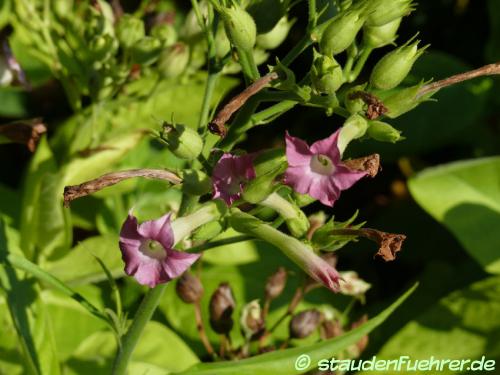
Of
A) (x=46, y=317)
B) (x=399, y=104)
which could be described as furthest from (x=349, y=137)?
(x=46, y=317)

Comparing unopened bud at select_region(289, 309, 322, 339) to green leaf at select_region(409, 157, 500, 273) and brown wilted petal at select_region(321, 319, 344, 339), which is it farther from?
green leaf at select_region(409, 157, 500, 273)

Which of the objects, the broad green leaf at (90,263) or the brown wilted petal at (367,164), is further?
the broad green leaf at (90,263)

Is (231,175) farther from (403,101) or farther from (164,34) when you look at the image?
(164,34)

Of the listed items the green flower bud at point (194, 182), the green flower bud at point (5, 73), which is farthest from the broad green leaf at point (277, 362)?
the green flower bud at point (5, 73)

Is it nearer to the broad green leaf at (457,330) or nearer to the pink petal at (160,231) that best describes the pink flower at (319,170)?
the pink petal at (160,231)

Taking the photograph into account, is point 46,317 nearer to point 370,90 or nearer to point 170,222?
point 170,222

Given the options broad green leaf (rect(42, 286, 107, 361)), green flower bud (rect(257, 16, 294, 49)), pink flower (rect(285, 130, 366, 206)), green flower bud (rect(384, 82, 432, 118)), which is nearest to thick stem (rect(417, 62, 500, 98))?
green flower bud (rect(384, 82, 432, 118))

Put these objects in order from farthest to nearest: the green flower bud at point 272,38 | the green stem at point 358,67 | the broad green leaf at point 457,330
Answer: the broad green leaf at point 457,330 < the green flower bud at point 272,38 < the green stem at point 358,67
